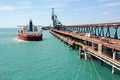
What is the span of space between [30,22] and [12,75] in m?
88.5

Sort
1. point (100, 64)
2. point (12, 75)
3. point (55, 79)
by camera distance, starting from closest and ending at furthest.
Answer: point (55, 79) < point (12, 75) < point (100, 64)

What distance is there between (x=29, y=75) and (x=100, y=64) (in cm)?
1337

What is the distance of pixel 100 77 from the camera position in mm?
38188

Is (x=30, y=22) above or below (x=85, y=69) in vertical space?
above

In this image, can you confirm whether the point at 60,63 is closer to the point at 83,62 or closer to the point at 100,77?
the point at 83,62

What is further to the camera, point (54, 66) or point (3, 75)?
point (54, 66)

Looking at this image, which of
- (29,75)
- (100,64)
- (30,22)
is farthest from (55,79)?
(30,22)

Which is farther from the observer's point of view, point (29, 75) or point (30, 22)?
point (30, 22)

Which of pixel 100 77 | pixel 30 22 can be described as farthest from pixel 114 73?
pixel 30 22

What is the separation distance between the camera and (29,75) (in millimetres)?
40438

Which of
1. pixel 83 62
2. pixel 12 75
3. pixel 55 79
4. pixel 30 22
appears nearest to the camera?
pixel 55 79

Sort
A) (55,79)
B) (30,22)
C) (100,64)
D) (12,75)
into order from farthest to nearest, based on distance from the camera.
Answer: (30,22) → (100,64) → (12,75) → (55,79)

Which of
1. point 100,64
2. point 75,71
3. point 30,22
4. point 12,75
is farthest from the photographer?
point 30,22

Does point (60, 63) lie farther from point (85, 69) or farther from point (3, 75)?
point (3, 75)
